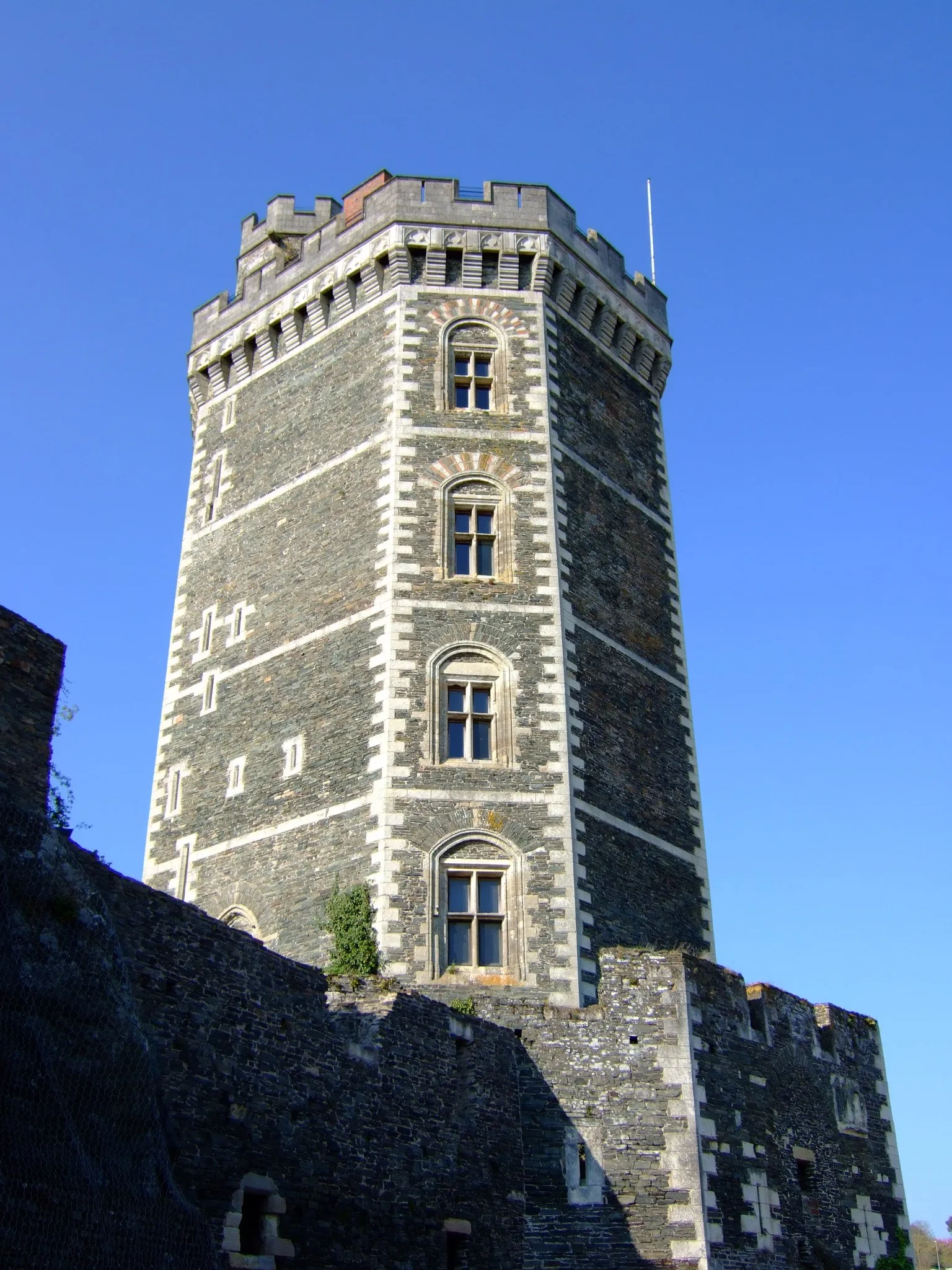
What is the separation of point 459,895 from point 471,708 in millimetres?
3301

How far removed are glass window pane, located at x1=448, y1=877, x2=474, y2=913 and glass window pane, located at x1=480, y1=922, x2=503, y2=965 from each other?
0.85 feet

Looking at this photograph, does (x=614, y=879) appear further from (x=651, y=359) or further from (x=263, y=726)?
(x=651, y=359)

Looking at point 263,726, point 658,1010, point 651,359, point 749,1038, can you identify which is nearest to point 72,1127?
point 658,1010

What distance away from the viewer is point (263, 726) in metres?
25.3

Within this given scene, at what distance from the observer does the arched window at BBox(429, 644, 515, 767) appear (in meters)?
23.1

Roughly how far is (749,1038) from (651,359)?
52.2 feet

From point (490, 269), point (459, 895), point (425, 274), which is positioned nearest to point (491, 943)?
point (459, 895)

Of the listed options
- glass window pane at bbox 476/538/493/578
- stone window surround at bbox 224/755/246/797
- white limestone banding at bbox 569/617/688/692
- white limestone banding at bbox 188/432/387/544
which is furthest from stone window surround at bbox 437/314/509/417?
stone window surround at bbox 224/755/246/797

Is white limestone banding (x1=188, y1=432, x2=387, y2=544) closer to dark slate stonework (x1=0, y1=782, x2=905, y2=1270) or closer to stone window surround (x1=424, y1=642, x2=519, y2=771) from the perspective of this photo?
stone window surround (x1=424, y1=642, x2=519, y2=771)

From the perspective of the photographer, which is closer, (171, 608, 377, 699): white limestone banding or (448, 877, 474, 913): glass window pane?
(448, 877, 474, 913): glass window pane

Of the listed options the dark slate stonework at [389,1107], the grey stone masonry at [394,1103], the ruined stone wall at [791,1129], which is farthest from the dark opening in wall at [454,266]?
the ruined stone wall at [791,1129]

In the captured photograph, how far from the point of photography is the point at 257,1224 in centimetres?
1405

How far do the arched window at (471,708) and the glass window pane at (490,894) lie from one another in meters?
1.98

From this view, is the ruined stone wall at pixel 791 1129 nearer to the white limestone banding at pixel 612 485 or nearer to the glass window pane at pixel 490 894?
the glass window pane at pixel 490 894
